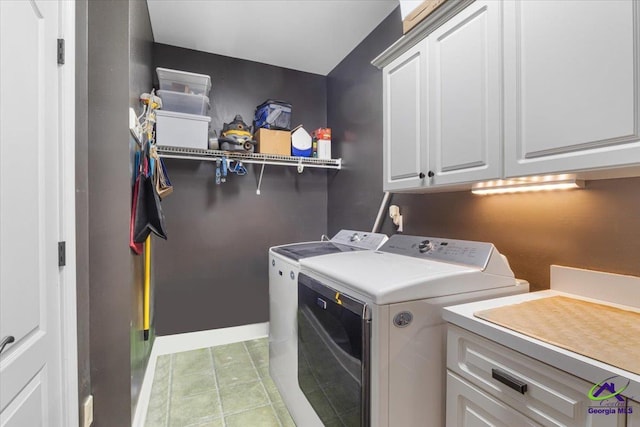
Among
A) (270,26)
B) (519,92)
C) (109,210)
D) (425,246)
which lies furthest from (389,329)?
(270,26)

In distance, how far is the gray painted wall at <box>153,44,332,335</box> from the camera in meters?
2.53

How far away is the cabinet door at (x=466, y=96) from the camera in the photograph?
1.13m

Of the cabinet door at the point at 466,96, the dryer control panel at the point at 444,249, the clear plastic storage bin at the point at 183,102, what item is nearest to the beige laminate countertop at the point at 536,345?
the dryer control panel at the point at 444,249

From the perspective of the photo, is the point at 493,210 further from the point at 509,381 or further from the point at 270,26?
the point at 270,26

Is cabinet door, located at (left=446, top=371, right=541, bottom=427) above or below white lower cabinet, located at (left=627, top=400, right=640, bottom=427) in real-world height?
below

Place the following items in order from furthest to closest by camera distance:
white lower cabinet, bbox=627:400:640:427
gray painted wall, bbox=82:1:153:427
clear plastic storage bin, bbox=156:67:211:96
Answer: clear plastic storage bin, bbox=156:67:211:96 → gray painted wall, bbox=82:1:153:427 → white lower cabinet, bbox=627:400:640:427

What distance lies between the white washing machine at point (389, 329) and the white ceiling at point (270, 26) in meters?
1.85

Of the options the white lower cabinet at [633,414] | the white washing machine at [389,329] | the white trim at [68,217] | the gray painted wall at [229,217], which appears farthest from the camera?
the gray painted wall at [229,217]

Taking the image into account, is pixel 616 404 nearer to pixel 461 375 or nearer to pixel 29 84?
pixel 461 375

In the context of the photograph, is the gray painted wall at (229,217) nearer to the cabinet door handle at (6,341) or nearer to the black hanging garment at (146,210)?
the black hanging garment at (146,210)

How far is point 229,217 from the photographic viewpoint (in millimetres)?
2709

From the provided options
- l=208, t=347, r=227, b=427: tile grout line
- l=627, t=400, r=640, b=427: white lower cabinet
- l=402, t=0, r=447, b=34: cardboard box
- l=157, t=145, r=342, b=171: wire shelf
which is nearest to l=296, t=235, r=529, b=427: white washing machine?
l=627, t=400, r=640, b=427: white lower cabinet

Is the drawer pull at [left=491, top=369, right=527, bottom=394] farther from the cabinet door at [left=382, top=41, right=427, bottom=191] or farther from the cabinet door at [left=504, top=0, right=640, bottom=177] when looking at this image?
the cabinet door at [left=382, top=41, right=427, bottom=191]

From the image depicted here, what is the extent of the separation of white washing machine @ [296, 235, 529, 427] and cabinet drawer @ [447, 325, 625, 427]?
0.12m
